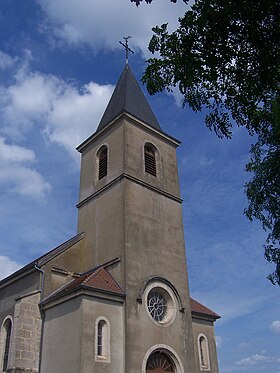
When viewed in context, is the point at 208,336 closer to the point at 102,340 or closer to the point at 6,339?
the point at 102,340

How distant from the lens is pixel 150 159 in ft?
76.0

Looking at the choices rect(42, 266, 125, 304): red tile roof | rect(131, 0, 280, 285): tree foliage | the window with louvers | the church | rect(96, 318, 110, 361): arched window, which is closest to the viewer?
rect(131, 0, 280, 285): tree foliage

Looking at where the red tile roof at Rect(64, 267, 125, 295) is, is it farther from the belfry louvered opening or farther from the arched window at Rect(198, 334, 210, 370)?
the belfry louvered opening

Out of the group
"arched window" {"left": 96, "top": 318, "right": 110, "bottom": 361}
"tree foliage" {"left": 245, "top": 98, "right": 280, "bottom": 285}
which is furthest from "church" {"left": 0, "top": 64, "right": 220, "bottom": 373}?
"tree foliage" {"left": 245, "top": 98, "right": 280, "bottom": 285}

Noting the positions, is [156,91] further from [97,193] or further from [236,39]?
[97,193]

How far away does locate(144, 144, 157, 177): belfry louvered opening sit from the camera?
22656 millimetres

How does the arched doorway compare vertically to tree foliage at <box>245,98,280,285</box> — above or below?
below

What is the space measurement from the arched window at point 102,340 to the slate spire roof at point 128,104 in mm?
11560

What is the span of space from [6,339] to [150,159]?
1181cm

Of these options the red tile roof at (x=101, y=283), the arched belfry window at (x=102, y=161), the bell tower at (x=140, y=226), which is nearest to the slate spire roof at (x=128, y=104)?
the bell tower at (x=140, y=226)

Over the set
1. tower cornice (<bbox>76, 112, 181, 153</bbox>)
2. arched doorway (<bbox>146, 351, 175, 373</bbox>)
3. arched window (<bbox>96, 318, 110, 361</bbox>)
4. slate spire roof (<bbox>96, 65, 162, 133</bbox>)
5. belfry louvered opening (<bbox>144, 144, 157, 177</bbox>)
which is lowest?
arched doorway (<bbox>146, 351, 175, 373</bbox>)

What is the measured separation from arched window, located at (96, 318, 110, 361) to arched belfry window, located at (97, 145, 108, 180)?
8.70 m

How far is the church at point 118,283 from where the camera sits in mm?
16266

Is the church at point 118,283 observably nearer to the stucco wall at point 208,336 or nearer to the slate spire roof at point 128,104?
the stucco wall at point 208,336
